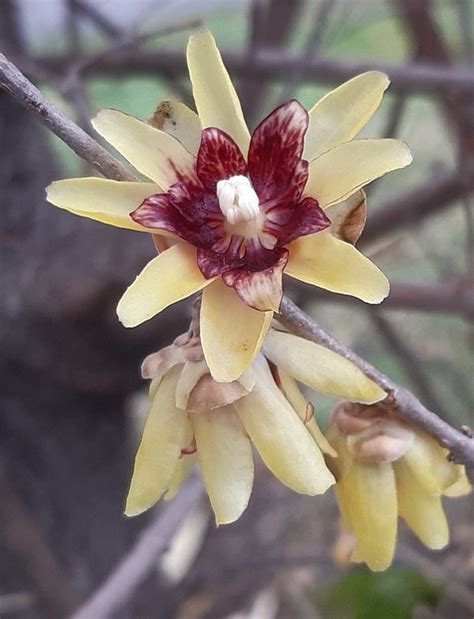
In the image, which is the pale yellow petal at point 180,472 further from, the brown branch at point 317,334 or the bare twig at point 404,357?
the bare twig at point 404,357

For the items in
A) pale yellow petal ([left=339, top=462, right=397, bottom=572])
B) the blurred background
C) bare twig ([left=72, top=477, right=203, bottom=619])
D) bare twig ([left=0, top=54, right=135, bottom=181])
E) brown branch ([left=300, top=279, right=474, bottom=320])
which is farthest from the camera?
the blurred background

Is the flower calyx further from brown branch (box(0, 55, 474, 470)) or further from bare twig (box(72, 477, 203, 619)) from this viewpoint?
bare twig (box(72, 477, 203, 619))

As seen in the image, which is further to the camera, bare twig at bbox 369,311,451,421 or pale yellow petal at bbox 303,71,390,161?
bare twig at bbox 369,311,451,421

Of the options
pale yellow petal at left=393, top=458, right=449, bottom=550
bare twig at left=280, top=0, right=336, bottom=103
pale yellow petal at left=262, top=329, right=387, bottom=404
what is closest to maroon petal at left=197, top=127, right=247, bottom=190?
pale yellow petal at left=262, top=329, right=387, bottom=404

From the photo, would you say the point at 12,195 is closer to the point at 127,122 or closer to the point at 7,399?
the point at 7,399

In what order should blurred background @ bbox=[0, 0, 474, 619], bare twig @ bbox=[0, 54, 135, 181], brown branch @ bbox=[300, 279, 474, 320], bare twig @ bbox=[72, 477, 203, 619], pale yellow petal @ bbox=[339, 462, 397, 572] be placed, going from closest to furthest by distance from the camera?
1. bare twig @ bbox=[0, 54, 135, 181]
2. pale yellow petal @ bbox=[339, 462, 397, 572]
3. bare twig @ bbox=[72, 477, 203, 619]
4. brown branch @ bbox=[300, 279, 474, 320]
5. blurred background @ bbox=[0, 0, 474, 619]

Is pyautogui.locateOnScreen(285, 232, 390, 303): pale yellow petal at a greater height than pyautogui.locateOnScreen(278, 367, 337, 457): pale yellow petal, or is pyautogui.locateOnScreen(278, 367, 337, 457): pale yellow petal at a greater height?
pyautogui.locateOnScreen(285, 232, 390, 303): pale yellow petal

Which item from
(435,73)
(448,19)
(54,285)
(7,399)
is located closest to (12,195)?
(54,285)
